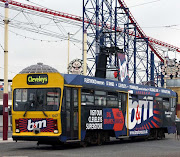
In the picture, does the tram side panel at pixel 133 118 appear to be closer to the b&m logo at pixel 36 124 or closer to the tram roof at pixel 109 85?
the tram roof at pixel 109 85

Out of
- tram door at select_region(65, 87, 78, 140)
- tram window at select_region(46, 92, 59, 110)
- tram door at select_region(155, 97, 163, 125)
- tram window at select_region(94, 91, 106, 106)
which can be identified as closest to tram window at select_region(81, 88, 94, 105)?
tram window at select_region(94, 91, 106, 106)

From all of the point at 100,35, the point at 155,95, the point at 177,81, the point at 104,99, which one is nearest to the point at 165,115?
the point at 155,95

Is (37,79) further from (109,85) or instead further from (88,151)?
(109,85)

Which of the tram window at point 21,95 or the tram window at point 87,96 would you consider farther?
the tram window at point 87,96

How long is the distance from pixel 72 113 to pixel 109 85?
146 inches

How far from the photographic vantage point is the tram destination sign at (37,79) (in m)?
20.4

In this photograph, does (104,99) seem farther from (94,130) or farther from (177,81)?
(177,81)

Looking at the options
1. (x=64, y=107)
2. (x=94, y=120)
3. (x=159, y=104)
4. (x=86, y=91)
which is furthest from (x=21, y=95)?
(x=159, y=104)

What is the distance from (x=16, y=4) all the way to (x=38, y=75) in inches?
1691

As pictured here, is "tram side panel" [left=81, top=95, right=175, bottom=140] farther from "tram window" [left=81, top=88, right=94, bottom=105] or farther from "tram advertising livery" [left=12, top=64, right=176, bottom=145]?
"tram window" [left=81, top=88, right=94, bottom=105]

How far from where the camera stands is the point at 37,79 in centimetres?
2053

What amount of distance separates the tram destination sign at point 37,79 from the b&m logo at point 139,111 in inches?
271

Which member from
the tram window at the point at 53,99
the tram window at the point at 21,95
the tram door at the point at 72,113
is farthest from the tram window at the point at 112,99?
the tram window at the point at 21,95

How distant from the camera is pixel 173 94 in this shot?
3180 centimetres
